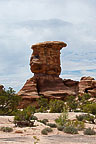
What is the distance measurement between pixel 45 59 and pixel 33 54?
3.84m

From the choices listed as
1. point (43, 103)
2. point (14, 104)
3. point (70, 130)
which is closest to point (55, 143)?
point (70, 130)

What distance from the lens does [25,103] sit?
50.0 metres

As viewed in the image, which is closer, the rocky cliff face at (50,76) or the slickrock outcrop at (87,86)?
the rocky cliff face at (50,76)

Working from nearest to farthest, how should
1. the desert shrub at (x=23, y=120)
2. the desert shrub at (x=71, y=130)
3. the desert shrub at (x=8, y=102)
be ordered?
the desert shrub at (x=71, y=130) → the desert shrub at (x=23, y=120) → the desert shrub at (x=8, y=102)

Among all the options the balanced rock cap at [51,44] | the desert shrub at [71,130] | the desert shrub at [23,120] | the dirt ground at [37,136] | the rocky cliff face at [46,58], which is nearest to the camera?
the dirt ground at [37,136]

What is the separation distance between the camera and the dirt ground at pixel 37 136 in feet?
38.3

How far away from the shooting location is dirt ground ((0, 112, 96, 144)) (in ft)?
38.3

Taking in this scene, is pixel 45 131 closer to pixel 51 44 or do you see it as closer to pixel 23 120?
pixel 23 120

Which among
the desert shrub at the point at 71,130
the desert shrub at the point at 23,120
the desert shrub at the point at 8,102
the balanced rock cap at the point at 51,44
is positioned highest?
the balanced rock cap at the point at 51,44

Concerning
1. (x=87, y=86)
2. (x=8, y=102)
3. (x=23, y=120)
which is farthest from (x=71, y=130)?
(x=87, y=86)

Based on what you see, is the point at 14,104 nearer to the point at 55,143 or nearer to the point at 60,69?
the point at 55,143

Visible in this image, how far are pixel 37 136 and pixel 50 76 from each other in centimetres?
4267

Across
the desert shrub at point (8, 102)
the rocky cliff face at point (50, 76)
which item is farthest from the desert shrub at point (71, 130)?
the rocky cliff face at point (50, 76)

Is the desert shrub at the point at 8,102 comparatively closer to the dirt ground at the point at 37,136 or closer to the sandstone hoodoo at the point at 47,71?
the dirt ground at the point at 37,136
